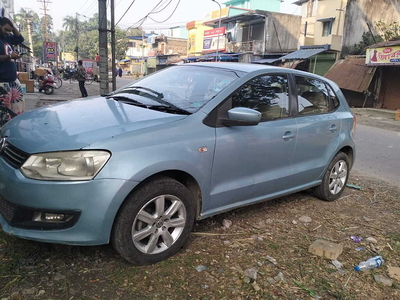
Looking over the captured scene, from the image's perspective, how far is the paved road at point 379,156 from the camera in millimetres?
5820

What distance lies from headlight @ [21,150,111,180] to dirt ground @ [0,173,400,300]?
0.73m

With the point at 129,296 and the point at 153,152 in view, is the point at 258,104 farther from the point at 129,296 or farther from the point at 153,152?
the point at 129,296

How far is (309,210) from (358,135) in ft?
22.8

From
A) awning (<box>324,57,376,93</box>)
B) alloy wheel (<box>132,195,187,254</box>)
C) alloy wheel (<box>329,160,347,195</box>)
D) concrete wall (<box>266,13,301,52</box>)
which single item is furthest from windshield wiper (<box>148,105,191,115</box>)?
concrete wall (<box>266,13,301,52</box>)

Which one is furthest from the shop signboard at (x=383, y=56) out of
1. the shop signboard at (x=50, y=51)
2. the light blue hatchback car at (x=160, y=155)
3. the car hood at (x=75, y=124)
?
the shop signboard at (x=50, y=51)

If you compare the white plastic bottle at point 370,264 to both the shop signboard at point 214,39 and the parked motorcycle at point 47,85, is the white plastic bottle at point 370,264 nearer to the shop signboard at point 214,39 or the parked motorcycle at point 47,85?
the parked motorcycle at point 47,85

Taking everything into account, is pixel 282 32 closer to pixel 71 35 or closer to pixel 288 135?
pixel 288 135

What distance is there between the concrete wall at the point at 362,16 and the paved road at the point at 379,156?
1393cm

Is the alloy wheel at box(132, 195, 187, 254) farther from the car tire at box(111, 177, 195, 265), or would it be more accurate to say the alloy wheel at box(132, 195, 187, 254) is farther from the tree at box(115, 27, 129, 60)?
the tree at box(115, 27, 129, 60)

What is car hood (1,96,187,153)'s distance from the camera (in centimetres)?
227

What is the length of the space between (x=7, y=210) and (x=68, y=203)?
52 centimetres

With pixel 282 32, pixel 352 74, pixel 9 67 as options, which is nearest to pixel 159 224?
pixel 9 67

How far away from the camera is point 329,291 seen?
243 cm

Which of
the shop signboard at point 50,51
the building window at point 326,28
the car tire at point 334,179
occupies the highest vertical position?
the building window at point 326,28
